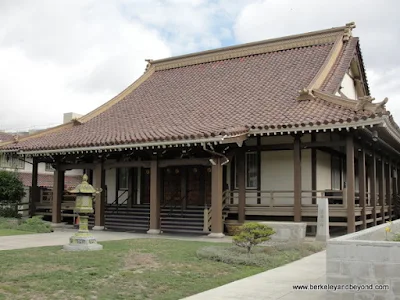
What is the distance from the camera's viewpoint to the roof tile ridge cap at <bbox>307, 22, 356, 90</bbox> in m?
18.0

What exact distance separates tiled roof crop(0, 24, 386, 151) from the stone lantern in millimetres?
4614

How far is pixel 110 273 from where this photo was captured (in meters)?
8.45

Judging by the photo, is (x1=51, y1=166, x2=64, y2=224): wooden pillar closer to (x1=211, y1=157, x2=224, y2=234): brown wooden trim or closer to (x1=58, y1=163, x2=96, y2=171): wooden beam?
(x1=58, y1=163, x2=96, y2=171): wooden beam

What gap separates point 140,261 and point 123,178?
507 inches

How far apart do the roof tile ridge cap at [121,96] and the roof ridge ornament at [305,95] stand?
1027cm

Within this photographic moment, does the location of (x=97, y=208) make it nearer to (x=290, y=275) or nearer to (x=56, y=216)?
(x=56, y=216)

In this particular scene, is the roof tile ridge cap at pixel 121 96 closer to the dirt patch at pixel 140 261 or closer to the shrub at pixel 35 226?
the shrub at pixel 35 226

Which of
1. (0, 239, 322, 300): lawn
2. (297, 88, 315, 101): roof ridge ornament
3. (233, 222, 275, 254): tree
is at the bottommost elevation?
(0, 239, 322, 300): lawn

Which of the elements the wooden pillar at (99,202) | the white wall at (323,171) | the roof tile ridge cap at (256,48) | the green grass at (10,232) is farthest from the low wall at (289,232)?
the roof tile ridge cap at (256,48)

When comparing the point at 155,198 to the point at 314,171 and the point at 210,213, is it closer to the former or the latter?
the point at 210,213

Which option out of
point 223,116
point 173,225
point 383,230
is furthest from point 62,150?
point 383,230

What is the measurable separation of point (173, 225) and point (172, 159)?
102 inches

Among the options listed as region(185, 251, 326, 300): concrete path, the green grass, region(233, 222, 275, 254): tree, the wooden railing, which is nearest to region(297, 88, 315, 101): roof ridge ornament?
the wooden railing

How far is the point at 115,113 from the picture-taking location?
22719 mm
